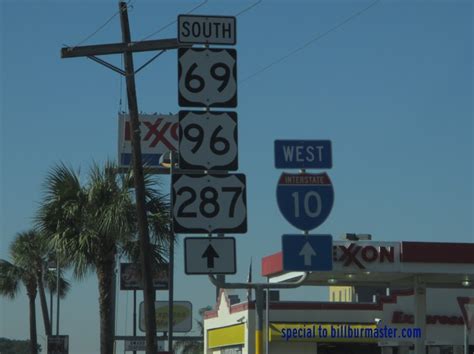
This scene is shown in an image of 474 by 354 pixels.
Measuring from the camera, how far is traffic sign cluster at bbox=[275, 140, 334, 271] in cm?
962

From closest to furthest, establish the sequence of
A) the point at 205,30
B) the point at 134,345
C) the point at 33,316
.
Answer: the point at 205,30
the point at 134,345
the point at 33,316

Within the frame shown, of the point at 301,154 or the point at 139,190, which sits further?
the point at 139,190

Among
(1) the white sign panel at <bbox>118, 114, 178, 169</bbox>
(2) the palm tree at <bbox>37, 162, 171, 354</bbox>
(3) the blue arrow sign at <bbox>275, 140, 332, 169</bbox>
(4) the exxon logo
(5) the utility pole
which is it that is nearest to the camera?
(3) the blue arrow sign at <bbox>275, 140, 332, 169</bbox>

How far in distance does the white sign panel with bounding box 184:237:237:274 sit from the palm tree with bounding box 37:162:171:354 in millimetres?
14427

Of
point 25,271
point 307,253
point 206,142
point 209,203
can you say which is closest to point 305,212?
point 307,253

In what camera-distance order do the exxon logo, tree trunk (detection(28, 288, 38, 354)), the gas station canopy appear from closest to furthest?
1. the exxon logo
2. the gas station canopy
3. tree trunk (detection(28, 288, 38, 354))

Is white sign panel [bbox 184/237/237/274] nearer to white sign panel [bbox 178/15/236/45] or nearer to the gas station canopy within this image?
white sign panel [bbox 178/15/236/45]

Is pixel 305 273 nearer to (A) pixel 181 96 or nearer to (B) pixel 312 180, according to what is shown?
(B) pixel 312 180

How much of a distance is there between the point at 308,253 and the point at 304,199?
0.49 meters

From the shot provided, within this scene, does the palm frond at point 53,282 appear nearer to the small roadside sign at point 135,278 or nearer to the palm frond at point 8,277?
the palm frond at point 8,277

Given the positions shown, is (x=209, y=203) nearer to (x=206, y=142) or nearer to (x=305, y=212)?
(x=206, y=142)

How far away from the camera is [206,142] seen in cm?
965

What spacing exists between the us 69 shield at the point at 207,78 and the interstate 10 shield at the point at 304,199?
2.95 ft

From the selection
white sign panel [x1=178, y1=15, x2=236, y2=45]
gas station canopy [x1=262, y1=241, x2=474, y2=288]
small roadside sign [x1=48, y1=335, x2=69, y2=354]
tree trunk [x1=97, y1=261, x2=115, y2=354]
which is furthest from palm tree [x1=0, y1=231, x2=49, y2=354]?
white sign panel [x1=178, y1=15, x2=236, y2=45]
